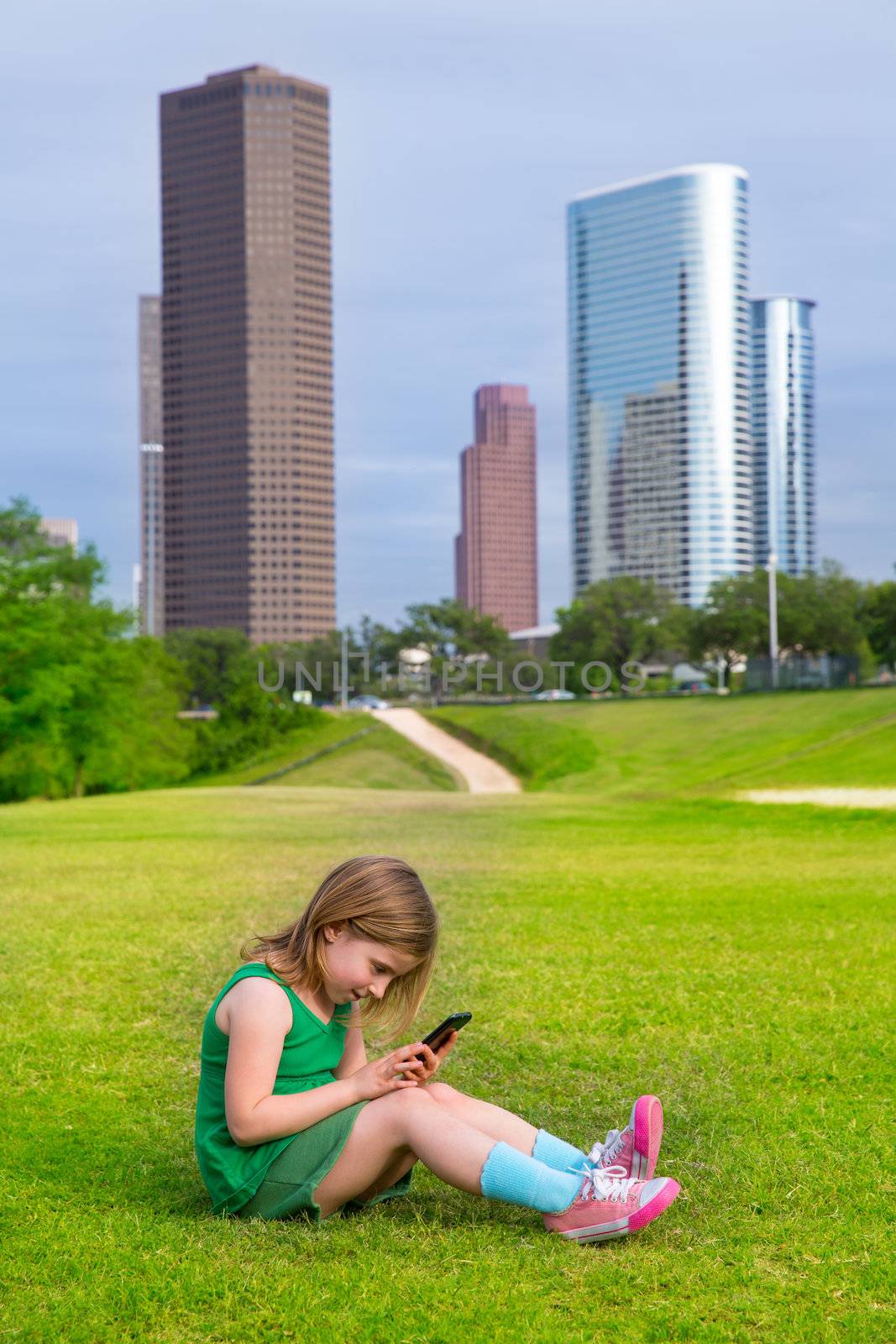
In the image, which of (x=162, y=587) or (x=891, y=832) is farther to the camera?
(x=162, y=587)

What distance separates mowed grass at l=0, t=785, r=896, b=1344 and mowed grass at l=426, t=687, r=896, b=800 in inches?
711

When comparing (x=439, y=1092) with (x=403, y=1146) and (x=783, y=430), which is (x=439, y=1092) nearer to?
(x=403, y=1146)

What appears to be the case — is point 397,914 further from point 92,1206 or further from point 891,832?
point 891,832

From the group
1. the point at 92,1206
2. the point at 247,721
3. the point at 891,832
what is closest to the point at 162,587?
the point at 247,721

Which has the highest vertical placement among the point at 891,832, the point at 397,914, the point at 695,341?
the point at 695,341

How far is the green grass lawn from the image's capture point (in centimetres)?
4688

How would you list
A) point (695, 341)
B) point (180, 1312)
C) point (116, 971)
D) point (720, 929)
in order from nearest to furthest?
point (180, 1312), point (116, 971), point (720, 929), point (695, 341)

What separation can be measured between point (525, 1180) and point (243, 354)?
17749 cm

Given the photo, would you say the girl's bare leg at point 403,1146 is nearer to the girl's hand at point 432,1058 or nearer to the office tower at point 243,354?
the girl's hand at point 432,1058

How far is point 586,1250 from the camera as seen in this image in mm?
3680

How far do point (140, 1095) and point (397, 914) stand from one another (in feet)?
7.75

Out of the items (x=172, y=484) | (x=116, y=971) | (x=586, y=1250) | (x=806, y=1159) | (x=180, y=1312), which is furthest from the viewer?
(x=172, y=484)

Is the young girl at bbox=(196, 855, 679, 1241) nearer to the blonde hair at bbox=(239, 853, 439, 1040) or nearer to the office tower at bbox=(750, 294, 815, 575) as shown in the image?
the blonde hair at bbox=(239, 853, 439, 1040)

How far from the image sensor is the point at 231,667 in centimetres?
10888
